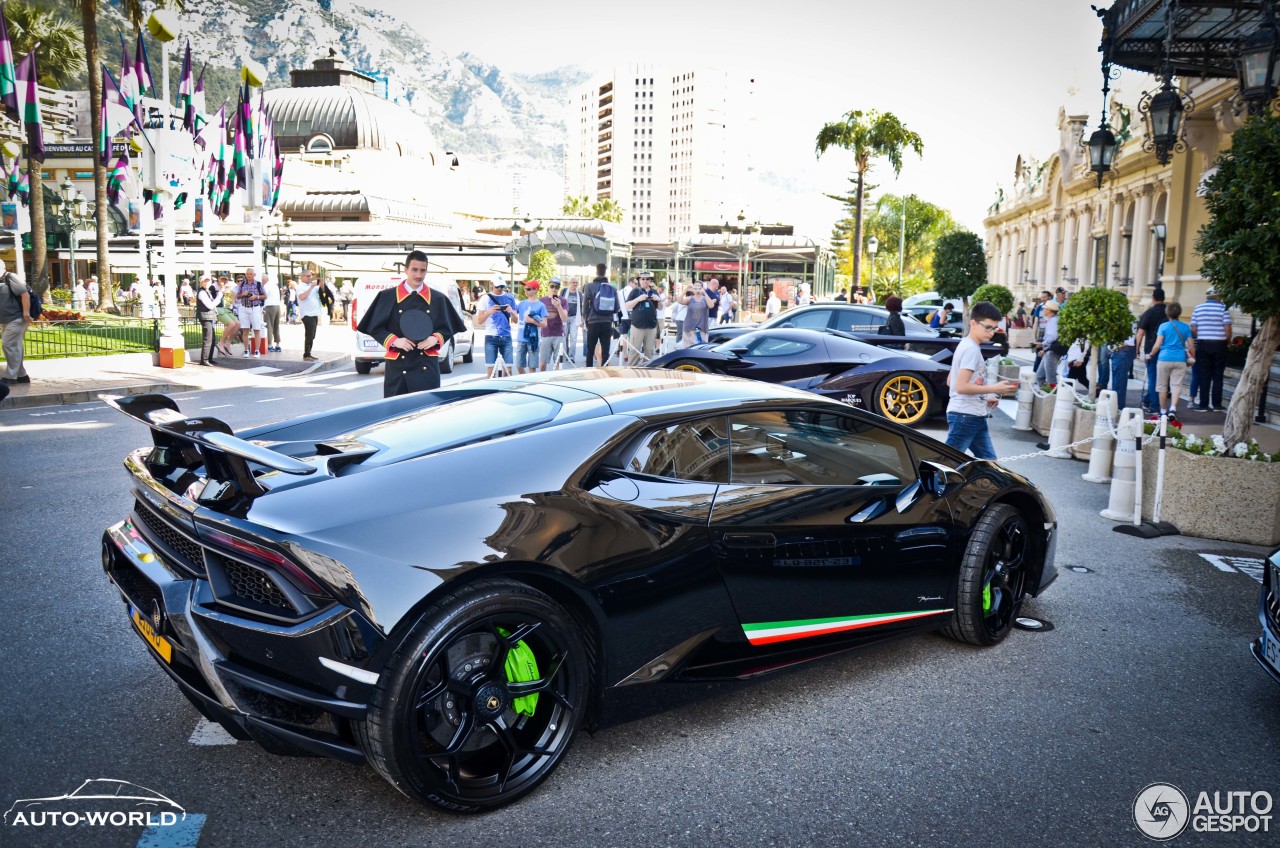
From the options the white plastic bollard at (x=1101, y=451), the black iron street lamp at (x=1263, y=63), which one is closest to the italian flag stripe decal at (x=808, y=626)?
the white plastic bollard at (x=1101, y=451)

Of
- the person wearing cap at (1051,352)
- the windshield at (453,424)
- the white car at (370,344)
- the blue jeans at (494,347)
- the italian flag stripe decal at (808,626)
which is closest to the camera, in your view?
the windshield at (453,424)

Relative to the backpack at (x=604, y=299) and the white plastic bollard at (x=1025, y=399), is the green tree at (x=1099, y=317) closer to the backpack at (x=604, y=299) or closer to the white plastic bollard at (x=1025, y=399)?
the white plastic bollard at (x=1025, y=399)

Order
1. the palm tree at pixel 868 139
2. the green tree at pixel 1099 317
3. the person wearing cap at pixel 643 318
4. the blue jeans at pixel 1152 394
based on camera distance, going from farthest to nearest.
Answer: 1. the palm tree at pixel 868 139
2. the person wearing cap at pixel 643 318
3. the blue jeans at pixel 1152 394
4. the green tree at pixel 1099 317

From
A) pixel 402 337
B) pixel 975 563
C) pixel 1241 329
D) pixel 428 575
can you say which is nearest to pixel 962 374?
pixel 975 563

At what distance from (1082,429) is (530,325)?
9295mm

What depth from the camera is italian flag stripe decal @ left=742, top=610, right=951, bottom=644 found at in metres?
3.80

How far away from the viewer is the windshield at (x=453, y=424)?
11.7 feet

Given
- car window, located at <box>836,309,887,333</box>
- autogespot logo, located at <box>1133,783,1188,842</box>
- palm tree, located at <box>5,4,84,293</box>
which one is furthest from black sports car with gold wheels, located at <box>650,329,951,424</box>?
palm tree, located at <box>5,4,84,293</box>

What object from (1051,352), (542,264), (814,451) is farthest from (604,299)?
(542,264)

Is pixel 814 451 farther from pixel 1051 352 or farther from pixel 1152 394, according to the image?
pixel 1051 352

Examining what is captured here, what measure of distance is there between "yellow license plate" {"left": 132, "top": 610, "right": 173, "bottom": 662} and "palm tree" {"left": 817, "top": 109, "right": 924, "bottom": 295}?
47.1 meters

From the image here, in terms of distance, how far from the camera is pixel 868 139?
49000 millimetres

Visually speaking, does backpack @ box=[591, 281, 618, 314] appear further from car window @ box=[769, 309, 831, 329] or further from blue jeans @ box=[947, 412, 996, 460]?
blue jeans @ box=[947, 412, 996, 460]

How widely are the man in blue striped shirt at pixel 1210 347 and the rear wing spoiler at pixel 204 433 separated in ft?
48.0
